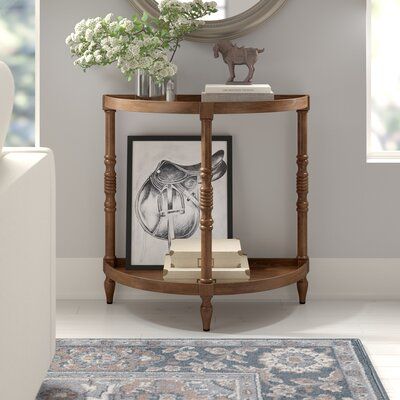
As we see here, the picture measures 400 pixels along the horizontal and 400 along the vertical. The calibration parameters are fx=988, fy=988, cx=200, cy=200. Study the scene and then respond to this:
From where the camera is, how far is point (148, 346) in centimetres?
345

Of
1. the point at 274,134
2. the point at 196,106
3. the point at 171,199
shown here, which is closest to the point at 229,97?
the point at 196,106

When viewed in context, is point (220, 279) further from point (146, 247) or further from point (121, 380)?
point (121, 380)

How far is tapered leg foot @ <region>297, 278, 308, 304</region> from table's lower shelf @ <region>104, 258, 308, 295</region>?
0.07m

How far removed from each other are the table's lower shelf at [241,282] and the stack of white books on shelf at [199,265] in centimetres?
5

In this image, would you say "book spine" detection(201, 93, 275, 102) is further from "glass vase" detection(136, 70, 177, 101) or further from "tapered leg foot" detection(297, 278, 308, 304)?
"tapered leg foot" detection(297, 278, 308, 304)

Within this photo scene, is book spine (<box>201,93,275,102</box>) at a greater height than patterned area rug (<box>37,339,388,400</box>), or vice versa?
book spine (<box>201,93,275,102</box>)

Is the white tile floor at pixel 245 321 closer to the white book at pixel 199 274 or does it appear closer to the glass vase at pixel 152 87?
the white book at pixel 199 274

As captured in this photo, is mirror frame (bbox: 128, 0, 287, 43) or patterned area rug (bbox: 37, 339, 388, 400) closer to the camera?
patterned area rug (bbox: 37, 339, 388, 400)

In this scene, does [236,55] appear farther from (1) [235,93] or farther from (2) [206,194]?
(2) [206,194]

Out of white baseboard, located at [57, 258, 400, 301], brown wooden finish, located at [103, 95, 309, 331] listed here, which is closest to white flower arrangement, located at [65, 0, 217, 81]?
brown wooden finish, located at [103, 95, 309, 331]

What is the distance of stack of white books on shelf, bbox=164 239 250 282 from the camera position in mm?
3732

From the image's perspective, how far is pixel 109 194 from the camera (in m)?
3.99

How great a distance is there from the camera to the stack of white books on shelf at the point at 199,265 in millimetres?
3732

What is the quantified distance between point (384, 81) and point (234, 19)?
706 millimetres
